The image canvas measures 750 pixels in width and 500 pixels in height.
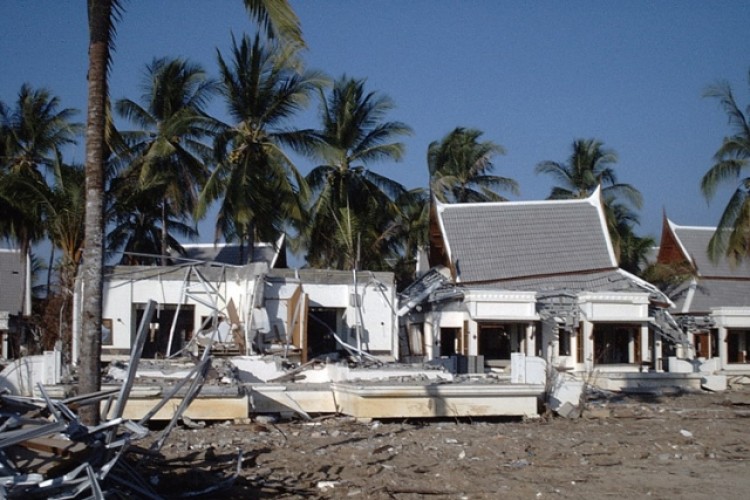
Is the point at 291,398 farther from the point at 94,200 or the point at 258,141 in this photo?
the point at 258,141

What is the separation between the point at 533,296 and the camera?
29938 millimetres

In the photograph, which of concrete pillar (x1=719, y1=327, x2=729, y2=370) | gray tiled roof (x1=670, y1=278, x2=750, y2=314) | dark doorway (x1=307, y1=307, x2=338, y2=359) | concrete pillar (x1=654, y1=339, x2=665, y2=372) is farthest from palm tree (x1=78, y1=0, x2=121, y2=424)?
gray tiled roof (x1=670, y1=278, x2=750, y2=314)

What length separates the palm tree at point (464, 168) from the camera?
4222 cm

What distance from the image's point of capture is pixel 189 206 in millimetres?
34031

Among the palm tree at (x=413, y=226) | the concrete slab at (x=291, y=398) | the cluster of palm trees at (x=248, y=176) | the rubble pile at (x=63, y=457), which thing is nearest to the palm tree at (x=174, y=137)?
the cluster of palm trees at (x=248, y=176)

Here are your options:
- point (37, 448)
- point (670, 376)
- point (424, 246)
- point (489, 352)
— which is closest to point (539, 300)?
point (489, 352)

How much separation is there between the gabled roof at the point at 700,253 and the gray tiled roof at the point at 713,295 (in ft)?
1.22

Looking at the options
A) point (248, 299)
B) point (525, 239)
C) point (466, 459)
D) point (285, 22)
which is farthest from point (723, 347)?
point (285, 22)

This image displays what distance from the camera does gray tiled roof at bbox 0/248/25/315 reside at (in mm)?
39719

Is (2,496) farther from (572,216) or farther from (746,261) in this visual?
(746,261)

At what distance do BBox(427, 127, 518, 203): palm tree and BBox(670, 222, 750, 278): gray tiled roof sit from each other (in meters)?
7.83

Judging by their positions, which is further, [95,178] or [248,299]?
[248,299]

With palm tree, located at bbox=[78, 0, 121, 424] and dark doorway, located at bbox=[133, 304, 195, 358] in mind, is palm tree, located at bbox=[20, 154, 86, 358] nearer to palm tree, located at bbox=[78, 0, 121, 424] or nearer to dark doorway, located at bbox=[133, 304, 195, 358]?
dark doorway, located at bbox=[133, 304, 195, 358]

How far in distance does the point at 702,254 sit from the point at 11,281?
31246mm
